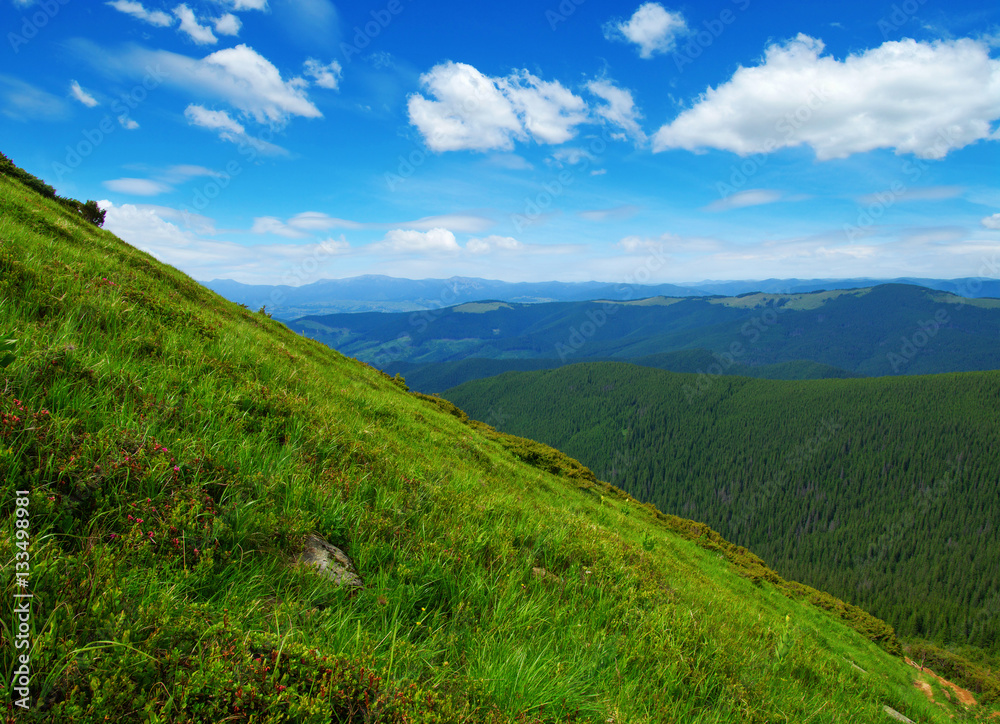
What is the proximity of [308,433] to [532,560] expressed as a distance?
3.51 meters

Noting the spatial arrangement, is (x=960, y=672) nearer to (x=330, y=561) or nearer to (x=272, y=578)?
(x=330, y=561)

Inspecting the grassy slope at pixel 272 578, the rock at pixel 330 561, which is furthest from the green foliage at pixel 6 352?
the rock at pixel 330 561

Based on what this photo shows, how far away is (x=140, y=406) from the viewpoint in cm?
441

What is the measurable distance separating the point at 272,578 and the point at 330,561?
65cm

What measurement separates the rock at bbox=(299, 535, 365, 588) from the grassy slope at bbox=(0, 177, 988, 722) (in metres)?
0.13

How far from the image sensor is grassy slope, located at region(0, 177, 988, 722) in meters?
2.33

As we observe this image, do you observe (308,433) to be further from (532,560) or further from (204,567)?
(532,560)

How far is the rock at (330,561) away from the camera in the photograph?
12.3ft

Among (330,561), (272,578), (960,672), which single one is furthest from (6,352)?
(960,672)

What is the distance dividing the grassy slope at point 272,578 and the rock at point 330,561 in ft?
0.41

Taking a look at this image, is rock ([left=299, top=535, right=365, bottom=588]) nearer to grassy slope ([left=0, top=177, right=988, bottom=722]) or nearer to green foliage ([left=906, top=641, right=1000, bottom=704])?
grassy slope ([left=0, top=177, right=988, bottom=722])

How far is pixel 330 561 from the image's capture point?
396 centimetres

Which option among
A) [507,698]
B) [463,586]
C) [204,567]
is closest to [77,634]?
[204,567]

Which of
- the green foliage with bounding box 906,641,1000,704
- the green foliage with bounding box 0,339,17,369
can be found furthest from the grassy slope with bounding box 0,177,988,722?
the green foliage with bounding box 906,641,1000,704
